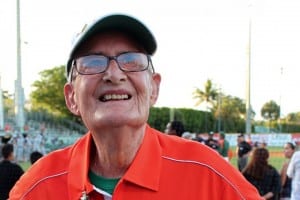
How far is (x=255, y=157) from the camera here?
7.82 meters

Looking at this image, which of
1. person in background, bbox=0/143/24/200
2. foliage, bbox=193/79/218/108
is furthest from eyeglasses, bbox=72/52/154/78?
foliage, bbox=193/79/218/108

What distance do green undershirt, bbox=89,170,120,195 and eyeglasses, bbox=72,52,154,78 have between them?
1.24 ft

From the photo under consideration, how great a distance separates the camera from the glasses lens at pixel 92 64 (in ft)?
6.00

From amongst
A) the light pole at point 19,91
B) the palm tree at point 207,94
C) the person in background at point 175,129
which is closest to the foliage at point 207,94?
the palm tree at point 207,94

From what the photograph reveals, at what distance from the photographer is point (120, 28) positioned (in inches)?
74.5

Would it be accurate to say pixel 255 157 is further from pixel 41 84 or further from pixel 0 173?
pixel 41 84

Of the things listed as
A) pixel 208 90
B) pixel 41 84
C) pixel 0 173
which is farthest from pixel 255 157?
pixel 208 90

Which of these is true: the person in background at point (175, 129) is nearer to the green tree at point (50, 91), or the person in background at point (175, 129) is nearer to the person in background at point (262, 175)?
the person in background at point (262, 175)

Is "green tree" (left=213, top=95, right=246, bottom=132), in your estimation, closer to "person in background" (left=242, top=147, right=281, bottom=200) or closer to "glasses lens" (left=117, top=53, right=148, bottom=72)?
"person in background" (left=242, top=147, right=281, bottom=200)

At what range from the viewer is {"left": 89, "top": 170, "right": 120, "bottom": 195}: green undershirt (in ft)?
6.29

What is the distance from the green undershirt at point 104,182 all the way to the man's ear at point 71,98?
0.78 ft

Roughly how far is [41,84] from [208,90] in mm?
31101

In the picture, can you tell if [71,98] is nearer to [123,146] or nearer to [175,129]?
[123,146]

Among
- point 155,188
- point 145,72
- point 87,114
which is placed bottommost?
point 155,188
